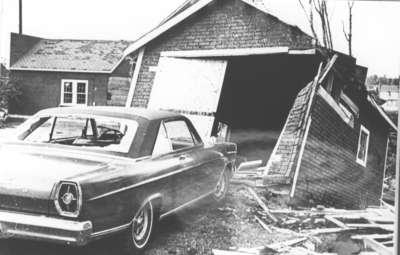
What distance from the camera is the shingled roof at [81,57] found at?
612 cm

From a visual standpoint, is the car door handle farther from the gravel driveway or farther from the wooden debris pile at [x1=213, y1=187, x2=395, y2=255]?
the wooden debris pile at [x1=213, y1=187, x2=395, y2=255]

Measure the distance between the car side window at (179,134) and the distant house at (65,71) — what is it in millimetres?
1569

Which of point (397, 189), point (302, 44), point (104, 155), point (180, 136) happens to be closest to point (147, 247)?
point (104, 155)

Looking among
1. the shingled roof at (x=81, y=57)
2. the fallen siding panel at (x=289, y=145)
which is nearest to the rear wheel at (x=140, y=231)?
the fallen siding panel at (x=289, y=145)

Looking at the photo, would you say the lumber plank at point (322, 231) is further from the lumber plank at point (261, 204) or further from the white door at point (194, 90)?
the white door at point (194, 90)

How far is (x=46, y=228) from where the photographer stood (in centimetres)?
273

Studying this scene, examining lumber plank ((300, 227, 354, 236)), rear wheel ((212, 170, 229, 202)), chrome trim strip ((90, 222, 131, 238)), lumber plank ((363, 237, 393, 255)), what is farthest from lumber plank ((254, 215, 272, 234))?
chrome trim strip ((90, 222, 131, 238))

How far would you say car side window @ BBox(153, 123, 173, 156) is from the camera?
12.0 feet

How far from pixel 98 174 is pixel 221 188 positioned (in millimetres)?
2612

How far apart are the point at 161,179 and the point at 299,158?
3026 millimetres

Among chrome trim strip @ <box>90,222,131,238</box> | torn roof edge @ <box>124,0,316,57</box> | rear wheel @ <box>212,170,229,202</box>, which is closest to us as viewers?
chrome trim strip @ <box>90,222,131,238</box>

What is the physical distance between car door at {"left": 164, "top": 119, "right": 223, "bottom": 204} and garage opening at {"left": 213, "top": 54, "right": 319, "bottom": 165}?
3.25 metres

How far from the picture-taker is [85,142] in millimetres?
3766

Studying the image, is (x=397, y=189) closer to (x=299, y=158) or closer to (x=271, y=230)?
(x=271, y=230)
